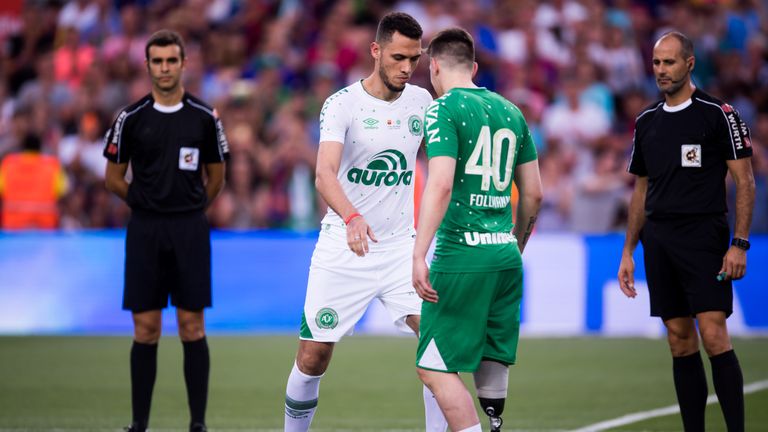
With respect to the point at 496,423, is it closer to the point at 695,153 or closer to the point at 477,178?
the point at 477,178

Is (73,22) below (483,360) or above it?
above

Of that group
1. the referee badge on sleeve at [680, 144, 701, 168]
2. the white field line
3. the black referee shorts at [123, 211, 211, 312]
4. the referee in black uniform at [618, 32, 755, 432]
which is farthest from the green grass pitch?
the referee badge on sleeve at [680, 144, 701, 168]

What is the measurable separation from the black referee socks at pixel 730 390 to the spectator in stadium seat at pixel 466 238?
1.68m

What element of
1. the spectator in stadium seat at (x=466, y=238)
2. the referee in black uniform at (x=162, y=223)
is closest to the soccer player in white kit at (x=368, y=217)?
the spectator in stadium seat at (x=466, y=238)

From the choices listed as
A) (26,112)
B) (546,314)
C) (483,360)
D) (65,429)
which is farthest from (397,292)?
(26,112)

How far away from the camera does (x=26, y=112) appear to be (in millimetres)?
17125

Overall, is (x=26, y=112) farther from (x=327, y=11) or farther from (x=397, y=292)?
(x=397, y=292)

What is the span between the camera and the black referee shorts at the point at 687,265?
7.09 m

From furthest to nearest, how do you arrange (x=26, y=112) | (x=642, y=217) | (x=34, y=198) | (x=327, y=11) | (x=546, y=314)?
(x=327, y=11) → (x=26, y=112) → (x=34, y=198) → (x=546, y=314) → (x=642, y=217)

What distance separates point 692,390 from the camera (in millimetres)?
7234

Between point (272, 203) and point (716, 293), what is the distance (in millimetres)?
9266

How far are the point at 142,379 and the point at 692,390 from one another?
3.60 metres

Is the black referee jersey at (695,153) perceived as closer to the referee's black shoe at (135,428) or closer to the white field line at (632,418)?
the white field line at (632,418)

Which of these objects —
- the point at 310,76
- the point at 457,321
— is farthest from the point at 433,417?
the point at 310,76
